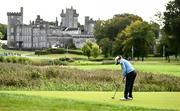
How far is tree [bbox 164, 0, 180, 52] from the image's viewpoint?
91812 mm

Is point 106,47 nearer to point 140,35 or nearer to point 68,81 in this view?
point 140,35

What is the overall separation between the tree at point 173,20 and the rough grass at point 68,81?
5878 centimetres

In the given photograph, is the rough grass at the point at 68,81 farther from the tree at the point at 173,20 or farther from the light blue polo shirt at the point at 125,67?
the tree at the point at 173,20

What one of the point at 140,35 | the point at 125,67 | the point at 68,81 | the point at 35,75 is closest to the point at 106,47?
the point at 140,35

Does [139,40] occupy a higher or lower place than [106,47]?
higher

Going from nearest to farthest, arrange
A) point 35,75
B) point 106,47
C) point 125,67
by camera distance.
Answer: point 125,67 → point 35,75 → point 106,47

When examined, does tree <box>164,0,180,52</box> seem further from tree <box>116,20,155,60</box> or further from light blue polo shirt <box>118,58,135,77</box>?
light blue polo shirt <box>118,58,135,77</box>

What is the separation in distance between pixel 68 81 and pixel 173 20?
63871 mm

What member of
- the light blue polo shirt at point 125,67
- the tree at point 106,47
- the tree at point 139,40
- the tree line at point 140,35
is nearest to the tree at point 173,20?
the tree line at point 140,35

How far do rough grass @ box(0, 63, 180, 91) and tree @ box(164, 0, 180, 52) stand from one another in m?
58.8

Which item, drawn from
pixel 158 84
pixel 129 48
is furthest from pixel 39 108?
pixel 129 48

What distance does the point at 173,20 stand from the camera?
Result: 9238cm

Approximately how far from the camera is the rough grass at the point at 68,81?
29.5 m

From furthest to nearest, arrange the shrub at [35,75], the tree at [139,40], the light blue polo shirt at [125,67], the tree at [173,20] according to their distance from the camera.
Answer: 1. the tree at [139,40]
2. the tree at [173,20]
3. the shrub at [35,75]
4. the light blue polo shirt at [125,67]
